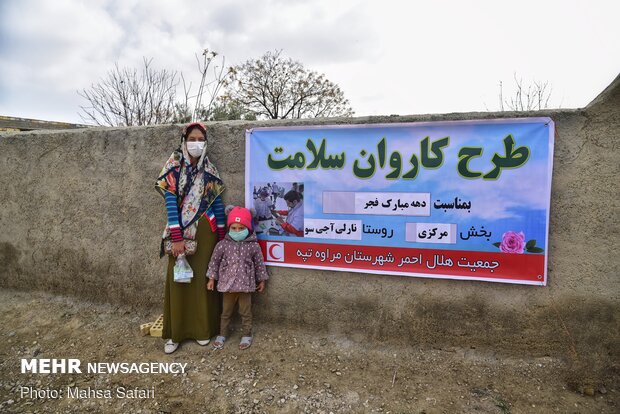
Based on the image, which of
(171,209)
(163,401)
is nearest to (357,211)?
(171,209)

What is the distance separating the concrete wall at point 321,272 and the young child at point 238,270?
19 cm

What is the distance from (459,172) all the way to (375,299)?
3.65 feet

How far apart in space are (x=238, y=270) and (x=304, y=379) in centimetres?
90

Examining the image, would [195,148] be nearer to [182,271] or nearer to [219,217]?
[219,217]

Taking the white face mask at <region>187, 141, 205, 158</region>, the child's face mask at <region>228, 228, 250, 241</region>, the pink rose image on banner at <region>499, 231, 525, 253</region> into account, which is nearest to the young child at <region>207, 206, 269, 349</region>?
the child's face mask at <region>228, 228, 250, 241</region>

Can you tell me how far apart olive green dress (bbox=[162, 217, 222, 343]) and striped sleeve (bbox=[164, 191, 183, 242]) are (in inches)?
6.4

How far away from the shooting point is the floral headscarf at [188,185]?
275 cm

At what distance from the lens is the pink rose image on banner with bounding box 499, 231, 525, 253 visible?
2.44 meters

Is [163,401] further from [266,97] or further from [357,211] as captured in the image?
[266,97]

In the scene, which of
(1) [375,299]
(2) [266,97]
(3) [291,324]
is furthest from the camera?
(2) [266,97]

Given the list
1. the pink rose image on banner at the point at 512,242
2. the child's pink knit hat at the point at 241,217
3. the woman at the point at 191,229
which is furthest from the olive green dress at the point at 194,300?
the pink rose image on banner at the point at 512,242

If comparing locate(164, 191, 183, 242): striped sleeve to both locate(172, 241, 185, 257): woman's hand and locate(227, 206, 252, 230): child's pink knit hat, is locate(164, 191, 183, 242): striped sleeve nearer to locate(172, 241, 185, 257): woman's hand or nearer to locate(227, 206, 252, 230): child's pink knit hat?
locate(172, 241, 185, 257): woman's hand

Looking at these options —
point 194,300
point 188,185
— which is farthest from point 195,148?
point 194,300

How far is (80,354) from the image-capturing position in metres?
2.91
